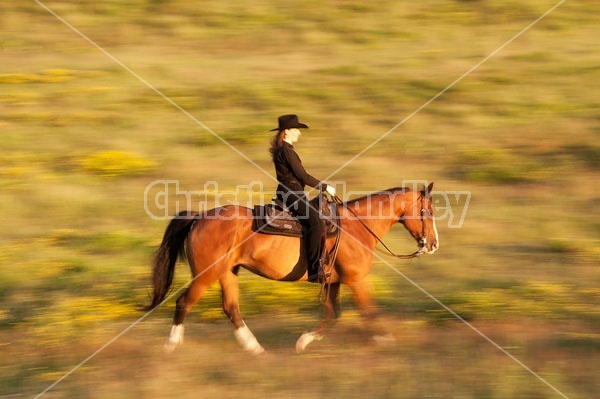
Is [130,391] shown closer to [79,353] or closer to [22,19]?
[79,353]

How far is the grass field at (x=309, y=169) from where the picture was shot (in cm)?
948

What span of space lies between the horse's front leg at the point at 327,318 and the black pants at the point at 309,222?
0.49 metres

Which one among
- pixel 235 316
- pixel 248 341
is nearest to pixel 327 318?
pixel 248 341

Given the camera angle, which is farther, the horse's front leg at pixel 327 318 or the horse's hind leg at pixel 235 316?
the horse's front leg at pixel 327 318

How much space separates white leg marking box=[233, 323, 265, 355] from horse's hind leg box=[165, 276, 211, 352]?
67 centimetres

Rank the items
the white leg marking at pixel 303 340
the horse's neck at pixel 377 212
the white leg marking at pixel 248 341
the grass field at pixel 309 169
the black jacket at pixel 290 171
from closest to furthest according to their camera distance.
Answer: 1. the grass field at pixel 309 169
2. the black jacket at pixel 290 171
3. the white leg marking at pixel 248 341
4. the white leg marking at pixel 303 340
5. the horse's neck at pixel 377 212

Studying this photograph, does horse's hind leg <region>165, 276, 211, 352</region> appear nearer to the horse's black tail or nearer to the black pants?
the horse's black tail

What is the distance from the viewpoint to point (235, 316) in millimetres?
9867

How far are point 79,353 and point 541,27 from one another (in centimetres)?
2578

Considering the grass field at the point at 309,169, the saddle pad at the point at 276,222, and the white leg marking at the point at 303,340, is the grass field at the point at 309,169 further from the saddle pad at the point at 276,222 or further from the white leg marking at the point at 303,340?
the saddle pad at the point at 276,222

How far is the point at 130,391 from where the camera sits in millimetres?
8766

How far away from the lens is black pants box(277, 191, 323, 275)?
977 cm

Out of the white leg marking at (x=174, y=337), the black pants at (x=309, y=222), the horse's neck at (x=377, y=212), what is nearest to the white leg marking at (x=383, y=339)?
the black pants at (x=309, y=222)

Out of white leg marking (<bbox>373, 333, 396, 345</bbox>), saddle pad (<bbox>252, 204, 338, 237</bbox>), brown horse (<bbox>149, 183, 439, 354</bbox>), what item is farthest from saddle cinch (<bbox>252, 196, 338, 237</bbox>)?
white leg marking (<bbox>373, 333, 396, 345</bbox>)
